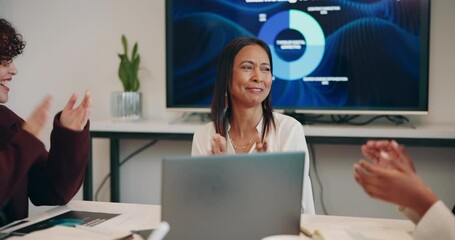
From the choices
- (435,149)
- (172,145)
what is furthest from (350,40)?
(172,145)

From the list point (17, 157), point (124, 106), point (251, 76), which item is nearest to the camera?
point (17, 157)

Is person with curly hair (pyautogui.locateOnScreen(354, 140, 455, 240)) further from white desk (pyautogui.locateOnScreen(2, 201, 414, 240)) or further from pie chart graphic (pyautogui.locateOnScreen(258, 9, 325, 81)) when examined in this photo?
pie chart graphic (pyautogui.locateOnScreen(258, 9, 325, 81))

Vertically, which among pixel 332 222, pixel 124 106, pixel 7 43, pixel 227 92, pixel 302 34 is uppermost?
pixel 302 34

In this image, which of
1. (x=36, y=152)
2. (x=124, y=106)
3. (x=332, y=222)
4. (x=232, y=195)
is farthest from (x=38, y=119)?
(x=124, y=106)

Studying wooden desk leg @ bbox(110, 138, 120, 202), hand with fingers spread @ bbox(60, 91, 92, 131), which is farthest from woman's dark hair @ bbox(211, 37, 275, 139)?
wooden desk leg @ bbox(110, 138, 120, 202)

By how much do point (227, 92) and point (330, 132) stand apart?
0.87m

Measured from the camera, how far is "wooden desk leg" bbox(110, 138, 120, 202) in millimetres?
3100

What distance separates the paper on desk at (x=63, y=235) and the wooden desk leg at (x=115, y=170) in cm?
194

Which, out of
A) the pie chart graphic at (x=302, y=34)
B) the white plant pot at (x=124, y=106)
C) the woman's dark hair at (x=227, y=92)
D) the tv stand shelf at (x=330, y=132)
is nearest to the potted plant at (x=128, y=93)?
the white plant pot at (x=124, y=106)

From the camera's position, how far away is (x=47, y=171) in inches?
55.4

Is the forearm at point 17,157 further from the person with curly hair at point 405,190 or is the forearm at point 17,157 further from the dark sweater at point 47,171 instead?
the person with curly hair at point 405,190

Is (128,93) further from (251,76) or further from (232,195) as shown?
(232,195)

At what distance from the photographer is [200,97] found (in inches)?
113

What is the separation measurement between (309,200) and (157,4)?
1.92 meters
